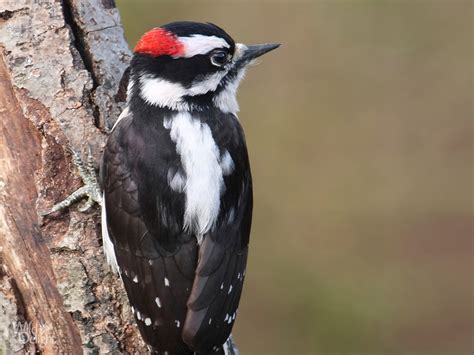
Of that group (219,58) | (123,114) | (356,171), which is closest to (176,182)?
(123,114)

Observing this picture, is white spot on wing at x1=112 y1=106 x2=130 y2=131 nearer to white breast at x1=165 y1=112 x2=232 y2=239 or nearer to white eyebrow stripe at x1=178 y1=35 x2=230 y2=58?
white breast at x1=165 y1=112 x2=232 y2=239

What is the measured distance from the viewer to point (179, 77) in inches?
164

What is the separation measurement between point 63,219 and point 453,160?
16.0ft

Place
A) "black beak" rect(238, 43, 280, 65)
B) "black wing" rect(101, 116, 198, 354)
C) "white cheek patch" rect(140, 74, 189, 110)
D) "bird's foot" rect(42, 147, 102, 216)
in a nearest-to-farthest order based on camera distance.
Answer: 1. "black wing" rect(101, 116, 198, 354)
2. "bird's foot" rect(42, 147, 102, 216)
3. "white cheek patch" rect(140, 74, 189, 110)
4. "black beak" rect(238, 43, 280, 65)

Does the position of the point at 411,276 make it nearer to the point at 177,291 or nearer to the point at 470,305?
the point at 470,305

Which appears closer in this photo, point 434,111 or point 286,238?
point 286,238

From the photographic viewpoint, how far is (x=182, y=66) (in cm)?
415

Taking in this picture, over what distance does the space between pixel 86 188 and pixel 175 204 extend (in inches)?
16.1

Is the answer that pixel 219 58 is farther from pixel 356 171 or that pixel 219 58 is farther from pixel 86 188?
pixel 356 171

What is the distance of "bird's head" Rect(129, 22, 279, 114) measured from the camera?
4.06 metres

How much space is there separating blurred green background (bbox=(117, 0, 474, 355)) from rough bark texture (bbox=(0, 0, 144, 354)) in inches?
118

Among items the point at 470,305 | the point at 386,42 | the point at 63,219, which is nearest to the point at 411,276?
the point at 470,305

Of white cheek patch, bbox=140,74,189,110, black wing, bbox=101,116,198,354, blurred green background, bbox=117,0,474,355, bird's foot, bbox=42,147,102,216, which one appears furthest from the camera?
blurred green background, bbox=117,0,474,355

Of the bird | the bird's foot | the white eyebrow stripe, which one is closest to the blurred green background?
the bird
